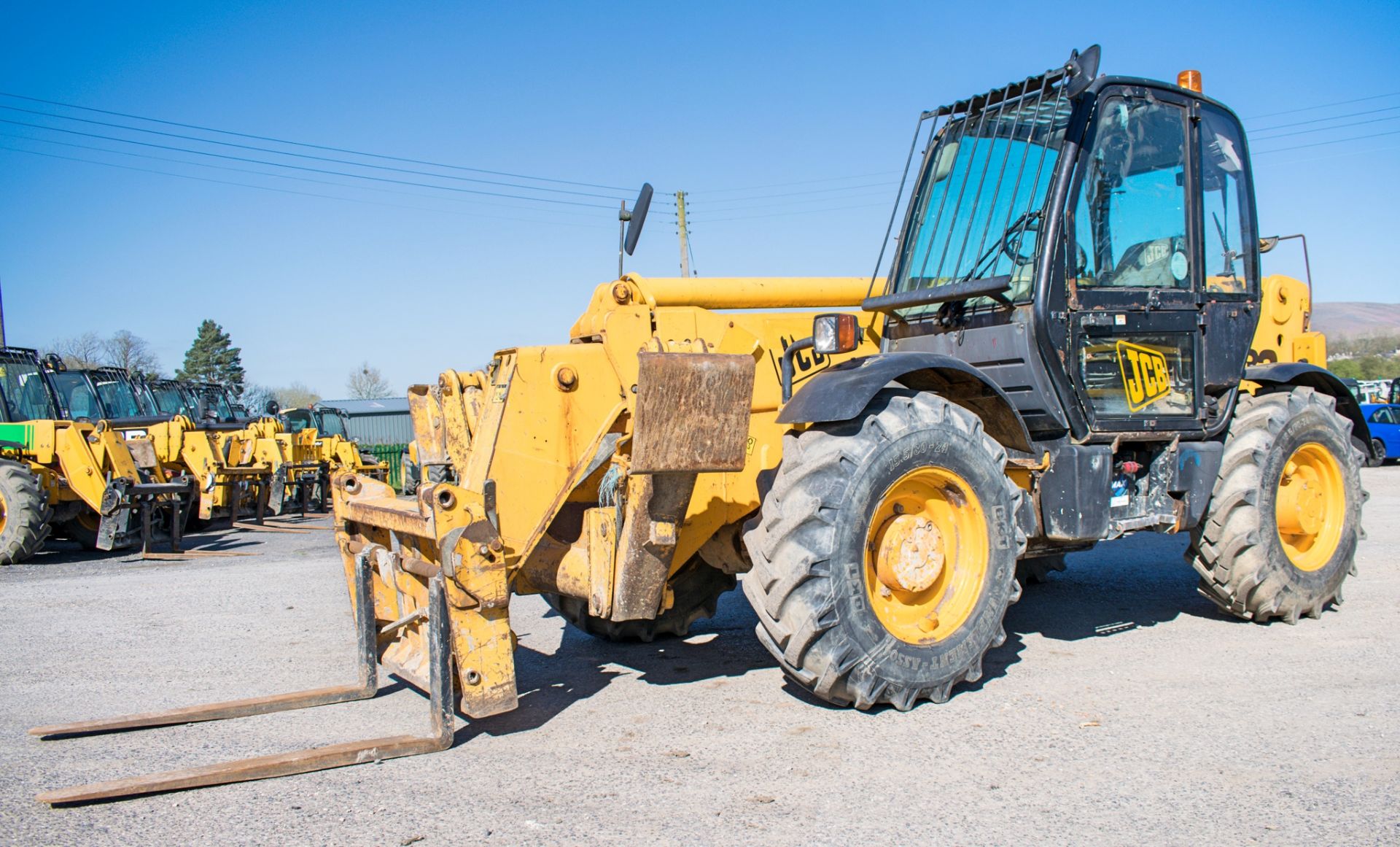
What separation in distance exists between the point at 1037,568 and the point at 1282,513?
1.66 meters

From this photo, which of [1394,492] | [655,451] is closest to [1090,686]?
[655,451]

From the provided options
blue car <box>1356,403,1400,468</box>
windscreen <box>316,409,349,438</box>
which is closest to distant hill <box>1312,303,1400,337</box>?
blue car <box>1356,403,1400,468</box>

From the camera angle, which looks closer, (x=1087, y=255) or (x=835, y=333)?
(x=835, y=333)

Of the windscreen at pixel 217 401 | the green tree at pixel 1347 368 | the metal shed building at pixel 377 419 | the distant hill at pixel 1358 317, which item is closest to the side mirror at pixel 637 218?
the windscreen at pixel 217 401

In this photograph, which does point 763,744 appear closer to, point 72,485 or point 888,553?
point 888,553

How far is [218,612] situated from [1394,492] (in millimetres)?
16033

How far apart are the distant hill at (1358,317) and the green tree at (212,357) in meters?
90.6

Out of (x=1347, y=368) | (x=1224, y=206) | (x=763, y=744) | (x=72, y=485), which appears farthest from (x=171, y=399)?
(x=1347, y=368)

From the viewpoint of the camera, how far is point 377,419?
167 feet

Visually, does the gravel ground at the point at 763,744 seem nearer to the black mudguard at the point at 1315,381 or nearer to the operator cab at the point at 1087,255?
the black mudguard at the point at 1315,381

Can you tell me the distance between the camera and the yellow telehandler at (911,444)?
4234 millimetres

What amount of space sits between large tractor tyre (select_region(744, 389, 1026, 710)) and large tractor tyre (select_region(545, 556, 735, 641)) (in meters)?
1.40

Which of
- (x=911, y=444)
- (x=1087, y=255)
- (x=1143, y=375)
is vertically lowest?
(x=911, y=444)

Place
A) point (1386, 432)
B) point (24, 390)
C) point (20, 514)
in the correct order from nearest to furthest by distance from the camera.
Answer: point (20, 514)
point (24, 390)
point (1386, 432)
